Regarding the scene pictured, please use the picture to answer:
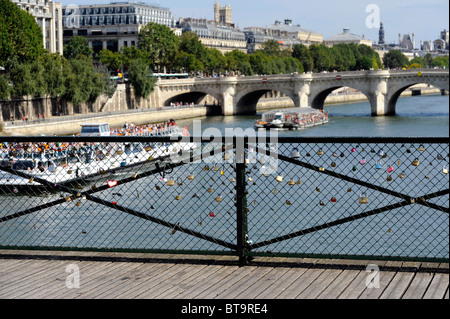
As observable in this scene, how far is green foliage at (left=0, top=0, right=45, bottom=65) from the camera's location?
35.5 m

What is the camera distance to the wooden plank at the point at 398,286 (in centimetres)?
372

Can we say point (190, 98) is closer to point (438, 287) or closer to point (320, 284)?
point (320, 284)

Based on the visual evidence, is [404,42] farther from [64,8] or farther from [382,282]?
[382,282]

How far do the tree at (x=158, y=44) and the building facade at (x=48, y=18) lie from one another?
6074mm

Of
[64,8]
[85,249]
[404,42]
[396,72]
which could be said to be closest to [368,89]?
[396,72]

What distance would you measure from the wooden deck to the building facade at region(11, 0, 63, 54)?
165ft

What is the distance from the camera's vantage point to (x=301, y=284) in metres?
3.97

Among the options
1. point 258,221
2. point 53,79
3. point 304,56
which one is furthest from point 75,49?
point 258,221

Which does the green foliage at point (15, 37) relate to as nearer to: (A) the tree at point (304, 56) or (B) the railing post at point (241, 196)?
(B) the railing post at point (241, 196)

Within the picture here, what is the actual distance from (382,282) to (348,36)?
413 ft

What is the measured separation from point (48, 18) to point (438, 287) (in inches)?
2136

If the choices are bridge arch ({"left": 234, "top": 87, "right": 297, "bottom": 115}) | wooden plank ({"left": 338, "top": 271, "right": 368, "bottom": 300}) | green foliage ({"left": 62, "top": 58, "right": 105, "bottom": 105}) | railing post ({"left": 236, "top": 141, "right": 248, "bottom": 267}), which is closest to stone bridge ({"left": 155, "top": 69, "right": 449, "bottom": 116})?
bridge arch ({"left": 234, "top": 87, "right": 297, "bottom": 115})

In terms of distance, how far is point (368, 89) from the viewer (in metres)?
50.2

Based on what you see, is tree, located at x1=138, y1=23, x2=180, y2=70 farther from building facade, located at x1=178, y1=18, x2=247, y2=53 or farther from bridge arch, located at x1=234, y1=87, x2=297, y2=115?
building facade, located at x1=178, y1=18, x2=247, y2=53
